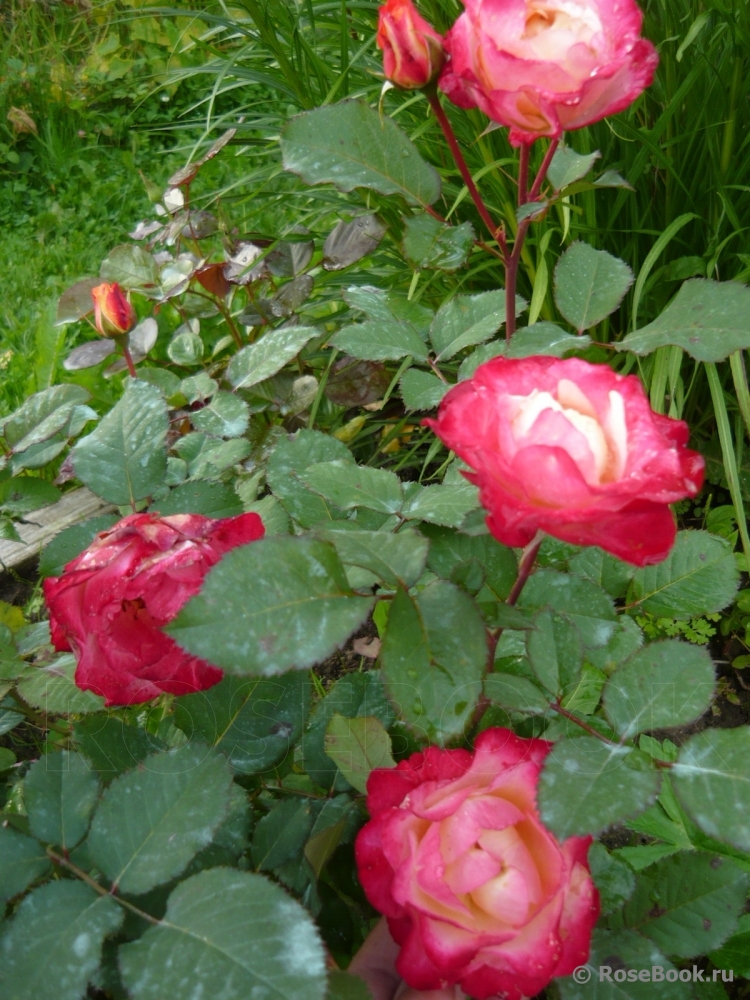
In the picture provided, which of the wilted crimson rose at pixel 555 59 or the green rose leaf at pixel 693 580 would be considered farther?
the green rose leaf at pixel 693 580

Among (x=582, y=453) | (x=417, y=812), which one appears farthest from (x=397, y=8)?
(x=417, y=812)

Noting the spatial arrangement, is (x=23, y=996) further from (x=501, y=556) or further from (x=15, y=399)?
(x=15, y=399)

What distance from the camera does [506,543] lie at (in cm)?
33

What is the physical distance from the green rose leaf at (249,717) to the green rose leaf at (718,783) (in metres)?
0.24

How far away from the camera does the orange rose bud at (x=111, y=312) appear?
0.86 m

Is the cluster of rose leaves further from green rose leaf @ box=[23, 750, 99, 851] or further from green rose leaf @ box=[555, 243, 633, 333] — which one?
green rose leaf @ box=[555, 243, 633, 333]

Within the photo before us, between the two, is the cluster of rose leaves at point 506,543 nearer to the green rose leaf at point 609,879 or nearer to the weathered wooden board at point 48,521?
the green rose leaf at point 609,879

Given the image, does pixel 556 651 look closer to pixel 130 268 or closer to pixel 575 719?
pixel 575 719

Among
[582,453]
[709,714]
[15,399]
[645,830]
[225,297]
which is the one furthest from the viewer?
[15,399]

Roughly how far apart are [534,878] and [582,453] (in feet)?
0.69

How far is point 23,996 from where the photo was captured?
0.34 m

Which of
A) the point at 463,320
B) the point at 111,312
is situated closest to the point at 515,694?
the point at 463,320

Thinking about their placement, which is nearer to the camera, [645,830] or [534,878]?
[534,878]

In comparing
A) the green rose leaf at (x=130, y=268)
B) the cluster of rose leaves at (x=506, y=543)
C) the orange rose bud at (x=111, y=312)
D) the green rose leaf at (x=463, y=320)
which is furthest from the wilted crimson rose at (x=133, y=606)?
the green rose leaf at (x=130, y=268)
